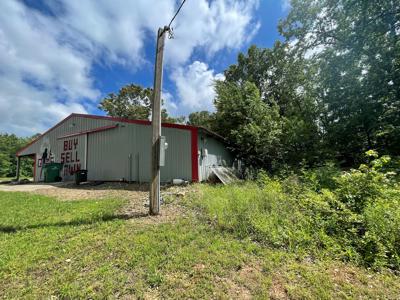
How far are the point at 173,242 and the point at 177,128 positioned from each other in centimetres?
690

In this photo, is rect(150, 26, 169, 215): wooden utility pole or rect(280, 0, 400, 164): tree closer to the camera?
rect(150, 26, 169, 215): wooden utility pole

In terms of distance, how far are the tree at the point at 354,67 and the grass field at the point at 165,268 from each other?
36.4 ft

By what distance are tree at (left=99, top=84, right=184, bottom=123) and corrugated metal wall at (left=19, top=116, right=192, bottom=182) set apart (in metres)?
15.5

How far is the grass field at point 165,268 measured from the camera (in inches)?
90.7

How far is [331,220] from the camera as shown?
3582 millimetres

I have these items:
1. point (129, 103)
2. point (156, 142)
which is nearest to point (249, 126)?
point (156, 142)

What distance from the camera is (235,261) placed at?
9.25 feet

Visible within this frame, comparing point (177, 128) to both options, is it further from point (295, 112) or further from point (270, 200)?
point (295, 112)

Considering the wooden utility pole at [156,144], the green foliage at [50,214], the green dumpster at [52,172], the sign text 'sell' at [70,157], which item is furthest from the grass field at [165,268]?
the green dumpster at [52,172]

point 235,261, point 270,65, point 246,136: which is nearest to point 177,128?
point 246,136

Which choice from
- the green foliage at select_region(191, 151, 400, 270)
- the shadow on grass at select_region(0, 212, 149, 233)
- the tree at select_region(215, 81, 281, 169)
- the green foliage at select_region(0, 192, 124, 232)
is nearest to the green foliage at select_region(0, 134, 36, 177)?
the green foliage at select_region(0, 192, 124, 232)

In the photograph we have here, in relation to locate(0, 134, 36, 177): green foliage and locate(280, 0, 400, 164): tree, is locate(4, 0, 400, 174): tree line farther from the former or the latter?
locate(0, 134, 36, 177): green foliage

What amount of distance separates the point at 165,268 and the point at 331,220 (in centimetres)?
285

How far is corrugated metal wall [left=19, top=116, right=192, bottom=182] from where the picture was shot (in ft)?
32.1
